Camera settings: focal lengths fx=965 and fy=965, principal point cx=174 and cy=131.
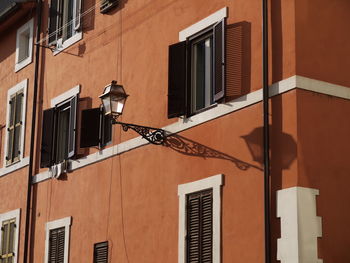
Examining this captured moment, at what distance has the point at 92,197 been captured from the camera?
1630 centimetres

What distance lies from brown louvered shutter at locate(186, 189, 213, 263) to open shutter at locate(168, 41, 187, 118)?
1.37 metres

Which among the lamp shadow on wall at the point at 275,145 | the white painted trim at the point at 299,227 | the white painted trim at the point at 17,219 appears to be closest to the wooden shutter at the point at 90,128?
the white painted trim at the point at 17,219

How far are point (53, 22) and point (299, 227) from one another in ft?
28.7

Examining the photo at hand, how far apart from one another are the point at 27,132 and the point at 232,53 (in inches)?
267

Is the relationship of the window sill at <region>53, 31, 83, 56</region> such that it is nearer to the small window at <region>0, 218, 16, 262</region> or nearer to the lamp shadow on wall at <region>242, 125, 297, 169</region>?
the small window at <region>0, 218, 16, 262</region>

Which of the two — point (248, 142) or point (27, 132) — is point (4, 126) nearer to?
point (27, 132)

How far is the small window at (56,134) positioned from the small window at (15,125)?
1309 mm

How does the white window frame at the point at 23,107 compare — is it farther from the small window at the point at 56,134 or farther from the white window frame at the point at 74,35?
the white window frame at the point at 74,35

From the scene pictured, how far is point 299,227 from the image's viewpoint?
38.9 ft

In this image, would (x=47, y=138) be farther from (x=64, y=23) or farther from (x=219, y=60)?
(x=219, y=60)

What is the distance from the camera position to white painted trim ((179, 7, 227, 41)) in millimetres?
13922

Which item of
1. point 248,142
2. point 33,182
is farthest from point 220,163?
point 33,182

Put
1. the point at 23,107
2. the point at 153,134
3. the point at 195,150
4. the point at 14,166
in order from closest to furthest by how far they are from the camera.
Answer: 1. the point at 195,150
2. the point at 153,134
3. the point at 14,166
4. the point at 23,107

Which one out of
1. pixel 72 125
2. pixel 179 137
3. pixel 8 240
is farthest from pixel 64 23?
pixel 179 137
